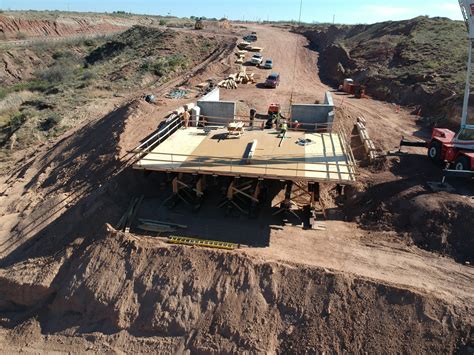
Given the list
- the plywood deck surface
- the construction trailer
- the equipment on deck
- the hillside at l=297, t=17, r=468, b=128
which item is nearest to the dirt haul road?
the construction trailer

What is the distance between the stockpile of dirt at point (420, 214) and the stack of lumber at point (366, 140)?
3072mm

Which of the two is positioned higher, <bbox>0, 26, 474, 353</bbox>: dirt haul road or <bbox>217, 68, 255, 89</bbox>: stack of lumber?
<bbox>217, 68, 255, 89</bbox>: stack of lumber

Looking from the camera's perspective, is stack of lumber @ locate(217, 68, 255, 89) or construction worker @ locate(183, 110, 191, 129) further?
stack of lumber @ locate(217, 68, 255, 89)

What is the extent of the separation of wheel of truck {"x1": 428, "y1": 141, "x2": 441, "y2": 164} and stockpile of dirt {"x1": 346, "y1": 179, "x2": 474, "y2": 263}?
2.57m

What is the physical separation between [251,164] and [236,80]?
836 inches

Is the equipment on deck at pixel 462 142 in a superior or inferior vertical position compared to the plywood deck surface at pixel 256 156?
superior

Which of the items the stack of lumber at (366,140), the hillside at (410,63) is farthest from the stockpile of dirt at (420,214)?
the hillside at (410,63)

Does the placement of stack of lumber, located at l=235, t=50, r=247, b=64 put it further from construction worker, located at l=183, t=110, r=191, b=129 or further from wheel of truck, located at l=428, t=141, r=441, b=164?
wheel of truck, located at l=428, t=141, r=441, b=164

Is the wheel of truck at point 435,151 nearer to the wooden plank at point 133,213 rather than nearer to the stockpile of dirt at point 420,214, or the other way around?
the stockpile of dirt at point 420,214

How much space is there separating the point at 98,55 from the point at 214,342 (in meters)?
54.5

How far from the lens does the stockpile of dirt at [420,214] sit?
617 inches

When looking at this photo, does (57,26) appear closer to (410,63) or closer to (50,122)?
(50,122)

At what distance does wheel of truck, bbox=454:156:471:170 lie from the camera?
18147 mm

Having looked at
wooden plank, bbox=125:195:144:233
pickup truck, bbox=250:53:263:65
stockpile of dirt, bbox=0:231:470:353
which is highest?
pickup truck, bbox=250:53:263:65
